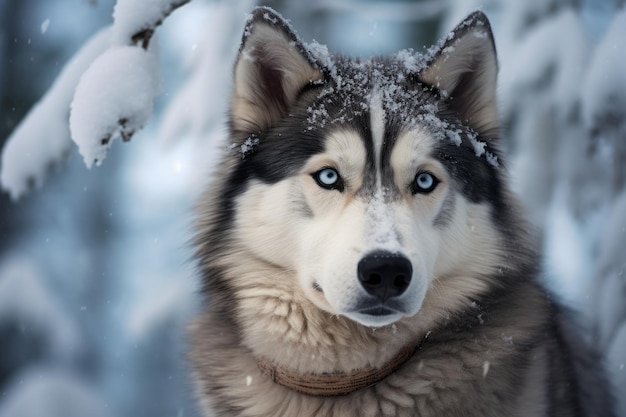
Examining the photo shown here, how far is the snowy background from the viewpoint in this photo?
3490 millimetres

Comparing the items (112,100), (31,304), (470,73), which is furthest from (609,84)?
(31,304)

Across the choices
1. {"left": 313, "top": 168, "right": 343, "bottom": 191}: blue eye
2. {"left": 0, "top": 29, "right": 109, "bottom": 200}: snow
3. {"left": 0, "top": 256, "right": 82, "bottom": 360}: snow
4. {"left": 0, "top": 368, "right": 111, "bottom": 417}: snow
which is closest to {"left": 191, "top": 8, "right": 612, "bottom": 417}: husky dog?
{"left": 313, "top": 168, "right": 343, "bottom": 191}: blue eye

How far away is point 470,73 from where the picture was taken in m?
2.74

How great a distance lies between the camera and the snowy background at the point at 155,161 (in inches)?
137

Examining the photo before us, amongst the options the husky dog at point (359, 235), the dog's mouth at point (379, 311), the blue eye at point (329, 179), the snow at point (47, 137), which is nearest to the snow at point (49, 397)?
the snow at point (47, 137)

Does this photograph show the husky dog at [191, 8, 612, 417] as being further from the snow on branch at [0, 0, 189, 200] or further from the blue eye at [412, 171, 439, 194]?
the snow on branch at [0, 0, 189, 200]

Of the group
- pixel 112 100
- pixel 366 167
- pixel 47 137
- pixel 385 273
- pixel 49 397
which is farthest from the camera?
pixel 49 397

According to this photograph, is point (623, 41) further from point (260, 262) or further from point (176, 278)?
point (176, 278)

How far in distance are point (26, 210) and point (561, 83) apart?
630cm

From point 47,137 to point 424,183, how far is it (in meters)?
2.06

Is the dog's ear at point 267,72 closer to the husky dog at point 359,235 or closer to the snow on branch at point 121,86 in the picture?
the husky dog at point 359,235

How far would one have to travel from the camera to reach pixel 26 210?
826 cm

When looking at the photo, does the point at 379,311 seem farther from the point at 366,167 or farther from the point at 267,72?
the point at 267,72

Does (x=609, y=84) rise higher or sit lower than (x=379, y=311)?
higher
